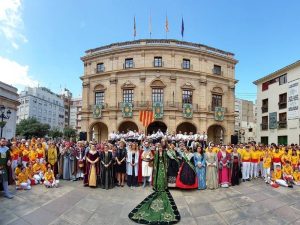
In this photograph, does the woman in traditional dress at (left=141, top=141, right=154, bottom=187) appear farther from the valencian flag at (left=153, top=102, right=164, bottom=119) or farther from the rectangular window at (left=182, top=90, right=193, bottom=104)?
the rectangular window at (left=182, top=90, right=193, bottom=104)

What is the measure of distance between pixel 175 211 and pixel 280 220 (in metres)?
3.08

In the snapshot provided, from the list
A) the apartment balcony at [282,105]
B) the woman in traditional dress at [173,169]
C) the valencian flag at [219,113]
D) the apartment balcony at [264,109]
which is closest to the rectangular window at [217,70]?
the valencian flag at [219,113]

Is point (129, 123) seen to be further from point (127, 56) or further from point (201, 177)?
point (201, 177)

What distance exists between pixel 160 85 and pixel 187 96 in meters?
3.60

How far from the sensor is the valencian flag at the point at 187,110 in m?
29.1

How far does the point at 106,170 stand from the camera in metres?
9.87

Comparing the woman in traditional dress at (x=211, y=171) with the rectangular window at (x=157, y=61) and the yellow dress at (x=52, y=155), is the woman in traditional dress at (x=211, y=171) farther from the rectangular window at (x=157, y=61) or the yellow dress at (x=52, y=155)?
the rectangular window at (x=157, y=61)

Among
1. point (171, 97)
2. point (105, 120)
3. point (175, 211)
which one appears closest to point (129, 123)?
point (105, 120)

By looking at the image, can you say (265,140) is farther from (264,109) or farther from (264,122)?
(264,109)

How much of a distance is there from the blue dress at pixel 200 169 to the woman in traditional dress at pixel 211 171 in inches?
8.3

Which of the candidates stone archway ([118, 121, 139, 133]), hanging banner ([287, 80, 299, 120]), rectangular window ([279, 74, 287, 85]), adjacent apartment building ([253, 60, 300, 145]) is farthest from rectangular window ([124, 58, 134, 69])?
hanging banner ([287, 80, 299, 120])

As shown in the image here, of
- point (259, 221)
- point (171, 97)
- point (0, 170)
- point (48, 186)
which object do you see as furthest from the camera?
point (171, 97)

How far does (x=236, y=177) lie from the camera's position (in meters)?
10.9

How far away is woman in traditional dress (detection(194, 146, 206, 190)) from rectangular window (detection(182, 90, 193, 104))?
65.4 ft
